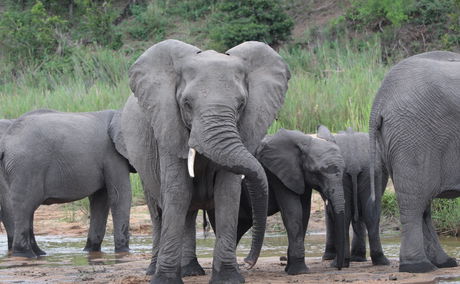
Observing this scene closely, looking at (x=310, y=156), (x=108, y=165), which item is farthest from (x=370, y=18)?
(x=310, y=156)

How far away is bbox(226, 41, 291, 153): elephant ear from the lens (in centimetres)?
698

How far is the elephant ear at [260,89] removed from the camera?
22.9ft

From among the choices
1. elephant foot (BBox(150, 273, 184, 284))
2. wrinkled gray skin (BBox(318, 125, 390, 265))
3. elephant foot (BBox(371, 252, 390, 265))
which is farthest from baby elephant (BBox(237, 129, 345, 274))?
elephant foot (BBox(150, 273, 184, 284))

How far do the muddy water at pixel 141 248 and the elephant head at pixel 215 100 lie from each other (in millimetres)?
2473

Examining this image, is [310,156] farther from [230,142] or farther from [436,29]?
[436,29]

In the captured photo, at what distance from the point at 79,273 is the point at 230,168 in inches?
95.4

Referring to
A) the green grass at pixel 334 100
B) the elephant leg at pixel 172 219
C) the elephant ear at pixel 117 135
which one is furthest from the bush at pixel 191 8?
the elephant leg at pixel 172 219

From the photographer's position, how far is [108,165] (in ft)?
36.6

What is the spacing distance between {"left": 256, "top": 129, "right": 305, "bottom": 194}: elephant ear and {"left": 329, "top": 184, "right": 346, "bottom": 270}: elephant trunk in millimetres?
375

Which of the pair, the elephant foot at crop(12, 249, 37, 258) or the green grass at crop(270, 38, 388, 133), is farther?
the green grass at crop(270, 38, 388, 133)

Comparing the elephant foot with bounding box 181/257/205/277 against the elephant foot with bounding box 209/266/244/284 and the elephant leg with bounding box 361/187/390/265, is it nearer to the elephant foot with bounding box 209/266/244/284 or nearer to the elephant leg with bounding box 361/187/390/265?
the elephant foot with bounding box 209/266/244/284

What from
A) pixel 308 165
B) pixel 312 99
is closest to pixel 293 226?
pixel 308 165

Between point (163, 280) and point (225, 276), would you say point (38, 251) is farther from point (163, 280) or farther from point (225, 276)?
point (225, 276)

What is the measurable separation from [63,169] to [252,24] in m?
13.5
